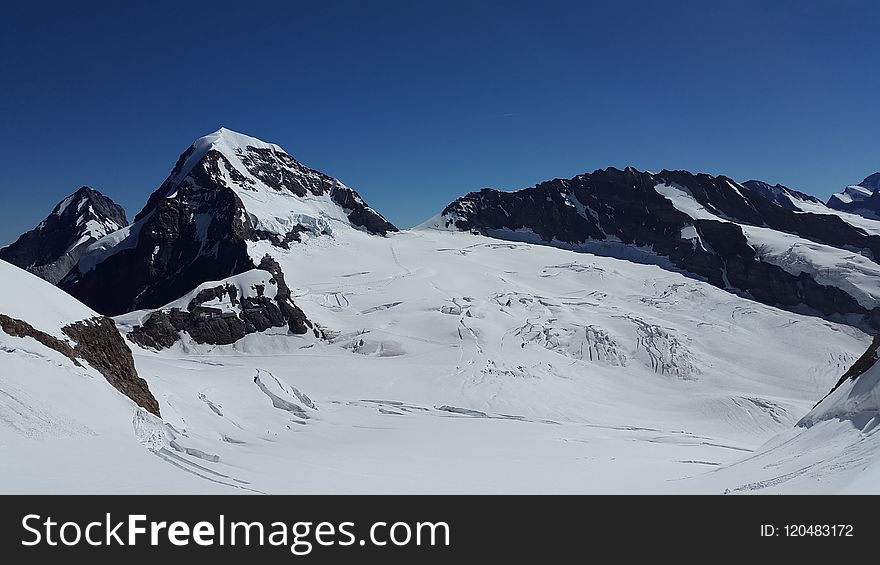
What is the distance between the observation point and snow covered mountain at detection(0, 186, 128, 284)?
385 feet

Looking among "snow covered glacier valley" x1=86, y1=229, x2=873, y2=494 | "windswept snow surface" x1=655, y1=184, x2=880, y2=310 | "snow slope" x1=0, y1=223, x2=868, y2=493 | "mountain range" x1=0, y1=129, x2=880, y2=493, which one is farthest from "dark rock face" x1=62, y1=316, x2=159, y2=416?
"windswept snow surface" x1=655, y1=184, x2=880, y2=310

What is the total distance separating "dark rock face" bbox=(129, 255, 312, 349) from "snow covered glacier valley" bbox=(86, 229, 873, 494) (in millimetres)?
1309

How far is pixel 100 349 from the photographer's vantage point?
19672 mm

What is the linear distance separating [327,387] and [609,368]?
2653 cm

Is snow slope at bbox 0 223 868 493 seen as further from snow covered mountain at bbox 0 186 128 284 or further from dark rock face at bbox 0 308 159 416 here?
snow covered mountain at bbox 0 186 128 284

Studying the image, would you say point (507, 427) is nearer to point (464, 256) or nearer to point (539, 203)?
point (464, 256)

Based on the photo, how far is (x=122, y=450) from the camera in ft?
45.0

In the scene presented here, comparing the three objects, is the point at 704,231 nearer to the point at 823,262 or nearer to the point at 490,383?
the point at 823,262

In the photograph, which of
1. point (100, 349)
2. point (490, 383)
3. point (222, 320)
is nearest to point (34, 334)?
point (100, 349)

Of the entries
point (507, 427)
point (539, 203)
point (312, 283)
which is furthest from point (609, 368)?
point (539, 203)

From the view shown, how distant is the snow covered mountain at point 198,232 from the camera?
74250mm

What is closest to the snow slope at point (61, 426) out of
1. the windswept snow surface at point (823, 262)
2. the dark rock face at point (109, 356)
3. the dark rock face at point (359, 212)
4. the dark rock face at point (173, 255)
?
the dark rock face at point (109, 356)
